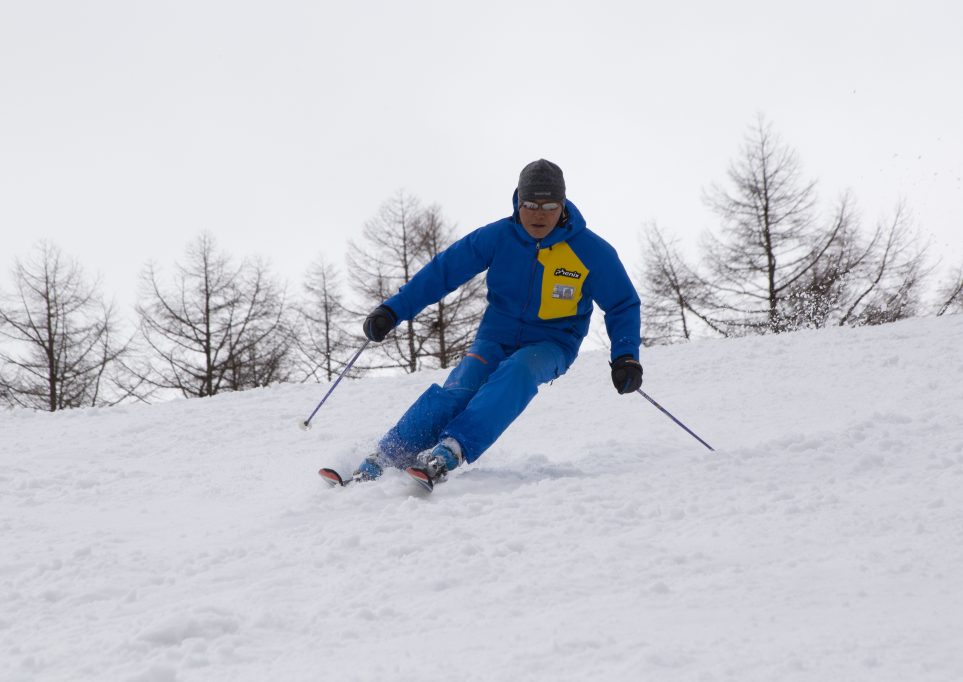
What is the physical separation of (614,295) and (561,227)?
1.51 feet

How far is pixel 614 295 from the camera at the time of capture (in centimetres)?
406

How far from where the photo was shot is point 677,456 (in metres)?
3.93

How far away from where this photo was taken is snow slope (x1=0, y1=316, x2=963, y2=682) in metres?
1.76

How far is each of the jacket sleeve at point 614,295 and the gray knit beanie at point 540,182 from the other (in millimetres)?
404

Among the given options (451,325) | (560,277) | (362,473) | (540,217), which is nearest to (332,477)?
(362,473)

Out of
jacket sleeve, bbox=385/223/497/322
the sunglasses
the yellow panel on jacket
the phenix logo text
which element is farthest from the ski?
the sunglasses

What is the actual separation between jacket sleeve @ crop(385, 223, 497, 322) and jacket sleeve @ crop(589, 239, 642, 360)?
594mm

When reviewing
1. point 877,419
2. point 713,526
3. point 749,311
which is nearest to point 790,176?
point 749,311

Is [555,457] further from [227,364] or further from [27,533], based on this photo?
[227,364]

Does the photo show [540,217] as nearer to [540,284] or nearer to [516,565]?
[540,284]

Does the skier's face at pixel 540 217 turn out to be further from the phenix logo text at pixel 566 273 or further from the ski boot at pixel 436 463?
the ski boot at pixel 436 463

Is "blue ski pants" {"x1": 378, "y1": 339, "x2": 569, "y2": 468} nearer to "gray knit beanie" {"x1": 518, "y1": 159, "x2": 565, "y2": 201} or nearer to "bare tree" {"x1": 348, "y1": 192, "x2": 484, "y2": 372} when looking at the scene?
"gray knit beanie" {"x1": 518, "y1": 159, "x2": 565, "y2": 201}

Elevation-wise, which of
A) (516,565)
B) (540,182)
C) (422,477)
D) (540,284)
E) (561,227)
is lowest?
(516,565)

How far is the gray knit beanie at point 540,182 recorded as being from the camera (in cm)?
386
